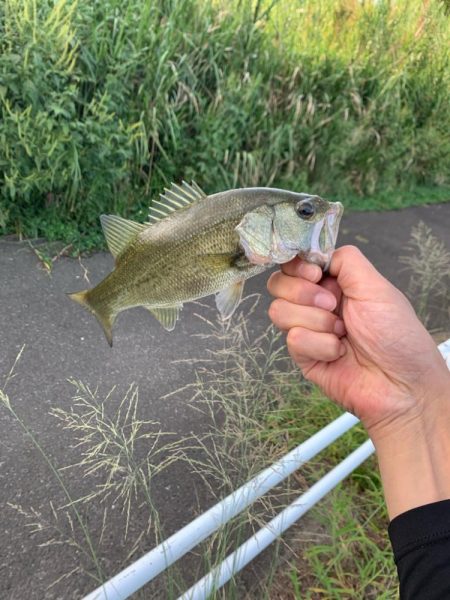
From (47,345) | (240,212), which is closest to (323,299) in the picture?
(240,212)

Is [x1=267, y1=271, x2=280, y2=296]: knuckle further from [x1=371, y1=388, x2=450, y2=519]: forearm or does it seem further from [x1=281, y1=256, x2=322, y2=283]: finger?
[x1=371, y1=388, x2=450, y2=519]: forearm

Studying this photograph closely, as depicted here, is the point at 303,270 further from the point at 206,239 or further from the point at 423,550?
the point at 423,550

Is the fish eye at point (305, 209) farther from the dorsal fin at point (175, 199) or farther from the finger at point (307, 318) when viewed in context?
the finger at point (307, 318)

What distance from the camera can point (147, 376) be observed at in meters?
3.23

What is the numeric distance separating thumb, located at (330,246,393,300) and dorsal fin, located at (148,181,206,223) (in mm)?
522

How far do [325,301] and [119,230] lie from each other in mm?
639

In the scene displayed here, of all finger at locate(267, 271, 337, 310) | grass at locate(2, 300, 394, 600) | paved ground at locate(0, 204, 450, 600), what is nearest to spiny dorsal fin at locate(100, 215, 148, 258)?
finger at locate(267, 271, 337, 310)

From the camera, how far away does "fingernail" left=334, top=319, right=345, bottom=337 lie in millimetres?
1548

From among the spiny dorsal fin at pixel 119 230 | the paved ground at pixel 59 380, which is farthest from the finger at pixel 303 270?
the paved ground at pixel 59 380

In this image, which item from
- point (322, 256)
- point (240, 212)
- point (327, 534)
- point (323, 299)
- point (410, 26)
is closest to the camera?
point (240, 212)

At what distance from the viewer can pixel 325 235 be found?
122 centimetres

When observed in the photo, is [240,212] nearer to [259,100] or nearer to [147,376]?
[147,376]

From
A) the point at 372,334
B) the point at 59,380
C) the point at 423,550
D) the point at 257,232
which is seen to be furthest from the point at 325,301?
the point at 59,380

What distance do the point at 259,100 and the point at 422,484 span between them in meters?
4.30
